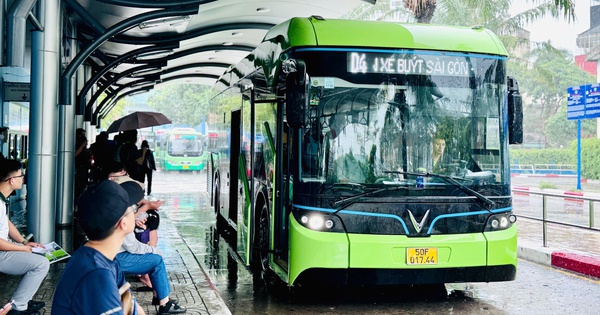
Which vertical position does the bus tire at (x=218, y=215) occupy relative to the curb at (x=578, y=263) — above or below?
above

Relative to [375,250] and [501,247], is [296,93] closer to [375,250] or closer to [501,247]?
[375,250]

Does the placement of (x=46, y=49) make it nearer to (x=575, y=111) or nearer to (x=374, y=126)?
(x=374, y=126)

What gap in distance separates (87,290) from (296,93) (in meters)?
4.31

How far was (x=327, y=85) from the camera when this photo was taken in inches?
285

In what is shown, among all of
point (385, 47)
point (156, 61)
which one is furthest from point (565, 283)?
point (156, 61)

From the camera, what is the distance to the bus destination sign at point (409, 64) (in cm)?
733

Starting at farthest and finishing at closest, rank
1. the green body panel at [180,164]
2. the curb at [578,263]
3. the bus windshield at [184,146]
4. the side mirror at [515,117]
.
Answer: the bus windshield at [184,146]
the green body panel at [180,164]
the curb at [578,263]
the side mirror at [515,117]

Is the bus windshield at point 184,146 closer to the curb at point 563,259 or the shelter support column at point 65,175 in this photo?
the shelter support column at point 65,175

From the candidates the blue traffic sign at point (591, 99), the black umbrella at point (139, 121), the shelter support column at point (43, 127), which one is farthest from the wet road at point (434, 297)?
the blue traffic sign at point (591, 99)

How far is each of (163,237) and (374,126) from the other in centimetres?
644

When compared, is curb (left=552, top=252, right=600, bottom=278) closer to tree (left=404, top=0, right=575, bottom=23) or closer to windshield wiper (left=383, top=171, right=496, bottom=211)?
windshield wiper (left=383, top=171, right=496, bottom=211)

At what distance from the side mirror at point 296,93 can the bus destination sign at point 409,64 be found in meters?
0.59

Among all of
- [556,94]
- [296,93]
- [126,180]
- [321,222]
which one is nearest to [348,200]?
[321,222]

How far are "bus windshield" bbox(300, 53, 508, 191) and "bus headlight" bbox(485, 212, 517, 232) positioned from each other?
1.28 ft
